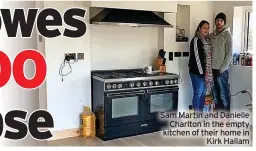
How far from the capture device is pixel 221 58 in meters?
3.77

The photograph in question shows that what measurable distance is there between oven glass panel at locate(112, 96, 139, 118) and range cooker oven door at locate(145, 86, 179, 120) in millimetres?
151

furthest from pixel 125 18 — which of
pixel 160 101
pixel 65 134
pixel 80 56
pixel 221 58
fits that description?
pixel 65 134

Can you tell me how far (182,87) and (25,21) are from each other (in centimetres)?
278

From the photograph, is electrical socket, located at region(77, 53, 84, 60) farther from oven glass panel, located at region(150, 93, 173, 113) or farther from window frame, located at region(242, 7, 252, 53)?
window frame, located at region(242, 7, 252, 53)

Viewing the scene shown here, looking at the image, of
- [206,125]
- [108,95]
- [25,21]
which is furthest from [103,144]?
[25,21]

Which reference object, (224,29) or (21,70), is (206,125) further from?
(21,70)

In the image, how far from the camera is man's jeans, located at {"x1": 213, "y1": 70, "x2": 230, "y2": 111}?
12.8 feet

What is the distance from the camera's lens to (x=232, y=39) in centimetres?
381

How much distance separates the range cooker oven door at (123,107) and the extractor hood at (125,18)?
2.38ft

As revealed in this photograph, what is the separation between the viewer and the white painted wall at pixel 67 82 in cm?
323

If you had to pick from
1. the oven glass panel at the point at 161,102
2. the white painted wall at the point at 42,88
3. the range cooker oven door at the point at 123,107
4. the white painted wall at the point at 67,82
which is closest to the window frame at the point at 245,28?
the oven glass panel at the point at 161,102

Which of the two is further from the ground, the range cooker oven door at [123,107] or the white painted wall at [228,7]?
the white painted wall at [228,7]

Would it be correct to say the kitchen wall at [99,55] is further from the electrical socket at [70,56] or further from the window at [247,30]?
the window at [247,30]

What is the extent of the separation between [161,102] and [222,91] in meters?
0.87
